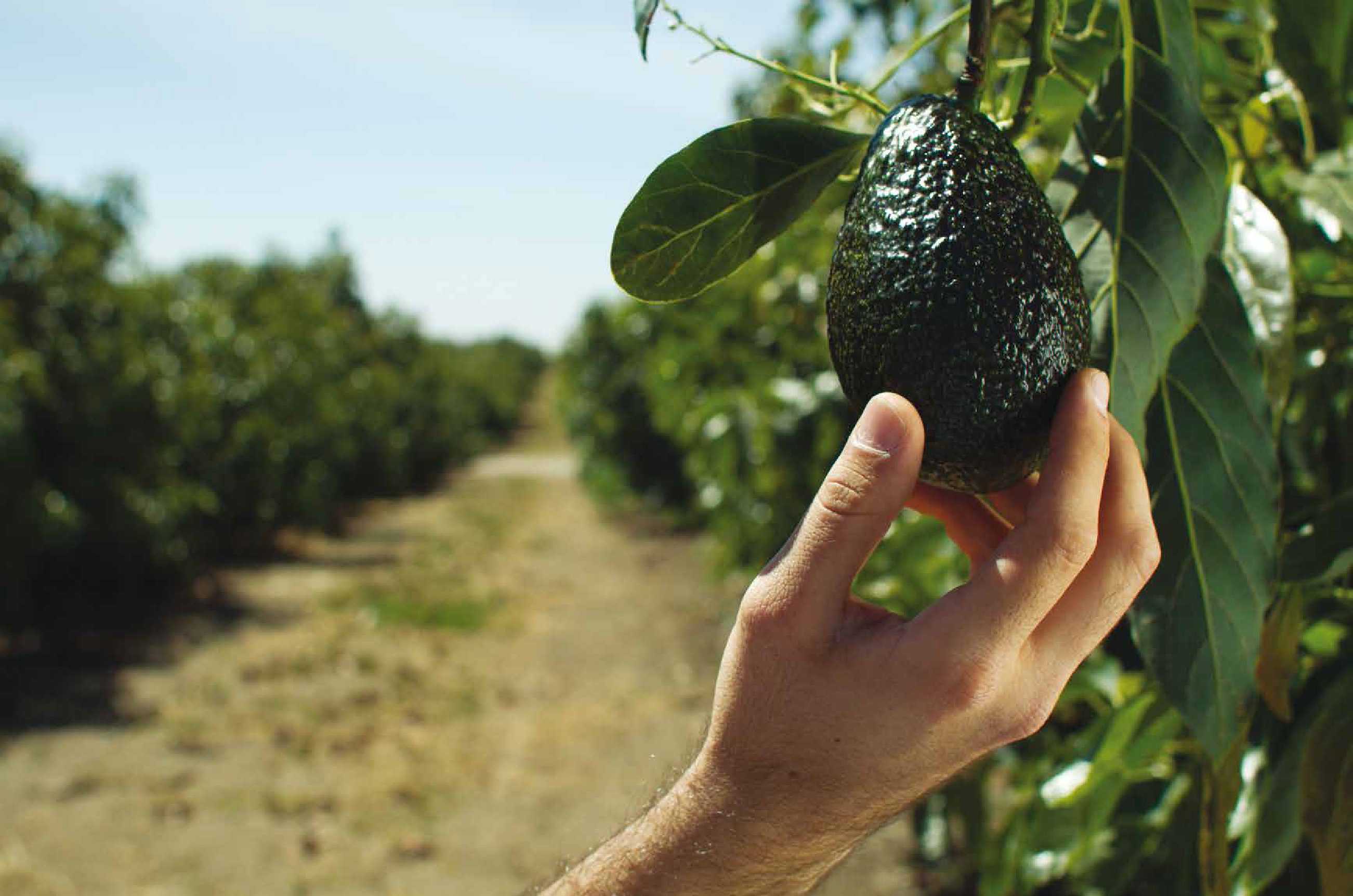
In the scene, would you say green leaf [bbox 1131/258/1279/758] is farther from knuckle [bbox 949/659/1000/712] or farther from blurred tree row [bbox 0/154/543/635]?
blurred tree row [bbox 0/154/543/635]

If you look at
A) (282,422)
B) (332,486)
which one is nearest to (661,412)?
(282,422)

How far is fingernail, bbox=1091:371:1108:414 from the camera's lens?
30.9 inches

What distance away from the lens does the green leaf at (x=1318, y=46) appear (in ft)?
3.95

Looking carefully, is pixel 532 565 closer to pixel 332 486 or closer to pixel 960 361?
pixel 332 486

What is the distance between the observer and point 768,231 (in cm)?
89

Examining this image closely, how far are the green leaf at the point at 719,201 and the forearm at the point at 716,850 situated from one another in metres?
0.44

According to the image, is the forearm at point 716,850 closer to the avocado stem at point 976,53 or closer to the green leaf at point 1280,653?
the green leaf at point 1280,653

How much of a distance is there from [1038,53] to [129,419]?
30.4ft

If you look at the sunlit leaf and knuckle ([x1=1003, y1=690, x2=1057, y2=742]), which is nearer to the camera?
knuckle ([x1=1003, y1=690, x2=1057, y2=742])

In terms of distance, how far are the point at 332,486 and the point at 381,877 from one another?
11.0 meters

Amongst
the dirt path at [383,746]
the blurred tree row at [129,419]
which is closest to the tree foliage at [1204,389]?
the dirt path at [383,746]

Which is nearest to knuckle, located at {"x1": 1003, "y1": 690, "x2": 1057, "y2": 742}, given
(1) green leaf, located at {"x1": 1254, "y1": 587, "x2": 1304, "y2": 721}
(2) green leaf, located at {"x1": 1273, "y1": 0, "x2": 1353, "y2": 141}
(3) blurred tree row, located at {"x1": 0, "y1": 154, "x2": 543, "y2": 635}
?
(1) green leaf, located at {"x1": 1254, "y1": 587, "x2": 1304, "y2": 721}

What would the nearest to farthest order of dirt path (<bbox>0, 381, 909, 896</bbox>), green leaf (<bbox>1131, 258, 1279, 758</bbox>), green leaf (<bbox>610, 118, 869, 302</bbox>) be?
green leaf (<bbox>610, 118, 869, 302</bbox>) → green leaf (<bbox>1131, 258, 1279, 758</bbox>) → dirt path (<bbox>0, 381, 909, 896</bbox>)

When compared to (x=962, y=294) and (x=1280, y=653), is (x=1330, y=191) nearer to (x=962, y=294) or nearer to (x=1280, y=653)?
(x=1280, y=653)
